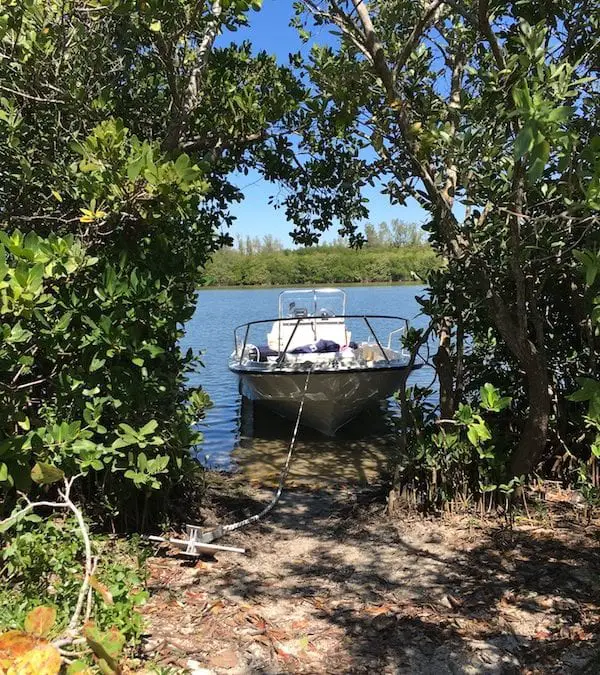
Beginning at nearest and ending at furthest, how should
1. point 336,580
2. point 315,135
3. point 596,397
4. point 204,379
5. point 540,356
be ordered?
point 596,397
point 336,580
point 540,356
point 315,135
point 204,379

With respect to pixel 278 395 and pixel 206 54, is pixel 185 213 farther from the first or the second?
pixel 278 395

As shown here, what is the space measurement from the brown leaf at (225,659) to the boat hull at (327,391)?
24.6ft

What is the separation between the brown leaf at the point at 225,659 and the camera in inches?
131

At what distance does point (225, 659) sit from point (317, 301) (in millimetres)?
12291

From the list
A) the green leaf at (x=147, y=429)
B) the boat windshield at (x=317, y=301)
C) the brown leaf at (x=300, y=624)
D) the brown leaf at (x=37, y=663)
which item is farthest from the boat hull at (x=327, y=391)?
the brown leaf at (x=37, y=663)

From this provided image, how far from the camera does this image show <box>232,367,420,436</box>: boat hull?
433 inches

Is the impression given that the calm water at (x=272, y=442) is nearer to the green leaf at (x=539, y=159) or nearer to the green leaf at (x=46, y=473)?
the green leaf at (x=46, y=473)

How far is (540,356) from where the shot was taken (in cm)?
485

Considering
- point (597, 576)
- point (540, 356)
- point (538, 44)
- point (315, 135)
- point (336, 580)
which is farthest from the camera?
point (315, 135)

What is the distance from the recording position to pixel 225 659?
133 inches

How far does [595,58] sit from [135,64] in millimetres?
3681

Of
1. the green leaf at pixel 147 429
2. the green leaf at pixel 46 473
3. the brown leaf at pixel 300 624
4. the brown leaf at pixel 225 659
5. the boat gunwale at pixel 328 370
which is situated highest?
the green leaf at pixel 147 429

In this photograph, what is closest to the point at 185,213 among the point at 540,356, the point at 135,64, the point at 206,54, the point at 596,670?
the point at 206,54

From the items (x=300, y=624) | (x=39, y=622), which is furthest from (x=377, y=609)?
(x=39, y=622)
